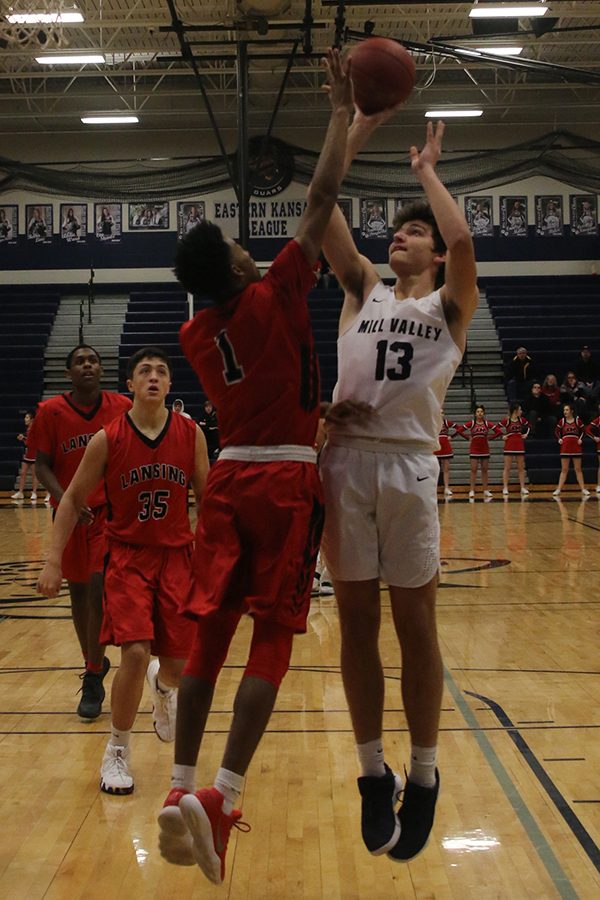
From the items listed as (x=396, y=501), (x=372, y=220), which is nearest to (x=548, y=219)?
(x=372, y=220)

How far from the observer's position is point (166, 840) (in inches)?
112

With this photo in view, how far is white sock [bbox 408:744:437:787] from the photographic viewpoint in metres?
3.34

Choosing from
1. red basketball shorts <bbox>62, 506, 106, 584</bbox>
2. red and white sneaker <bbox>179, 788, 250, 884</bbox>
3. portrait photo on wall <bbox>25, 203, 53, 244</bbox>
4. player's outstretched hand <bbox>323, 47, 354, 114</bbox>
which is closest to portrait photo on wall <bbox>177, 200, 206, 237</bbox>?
portrait photo on wall <bbox>25, 203, 53, 244</bbox>

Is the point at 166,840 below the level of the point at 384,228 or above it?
below

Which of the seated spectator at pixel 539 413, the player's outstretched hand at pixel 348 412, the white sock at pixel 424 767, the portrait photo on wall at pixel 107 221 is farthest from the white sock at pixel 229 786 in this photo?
the portrait photo on wall at pixel 107 221

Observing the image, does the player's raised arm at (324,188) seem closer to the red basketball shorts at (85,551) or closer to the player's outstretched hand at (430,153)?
the player's outstretched hand at (430,153)

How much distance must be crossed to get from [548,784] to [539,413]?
1688 cm

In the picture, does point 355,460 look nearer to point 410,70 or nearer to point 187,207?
point 410,70

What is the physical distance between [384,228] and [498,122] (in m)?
3.61

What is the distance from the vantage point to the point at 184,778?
297 centimetres

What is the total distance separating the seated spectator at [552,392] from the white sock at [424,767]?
1745 centimetres

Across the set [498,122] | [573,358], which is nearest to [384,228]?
[498,122]

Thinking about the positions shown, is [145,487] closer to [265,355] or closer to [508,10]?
[265,355]

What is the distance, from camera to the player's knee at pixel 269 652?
299 cm
